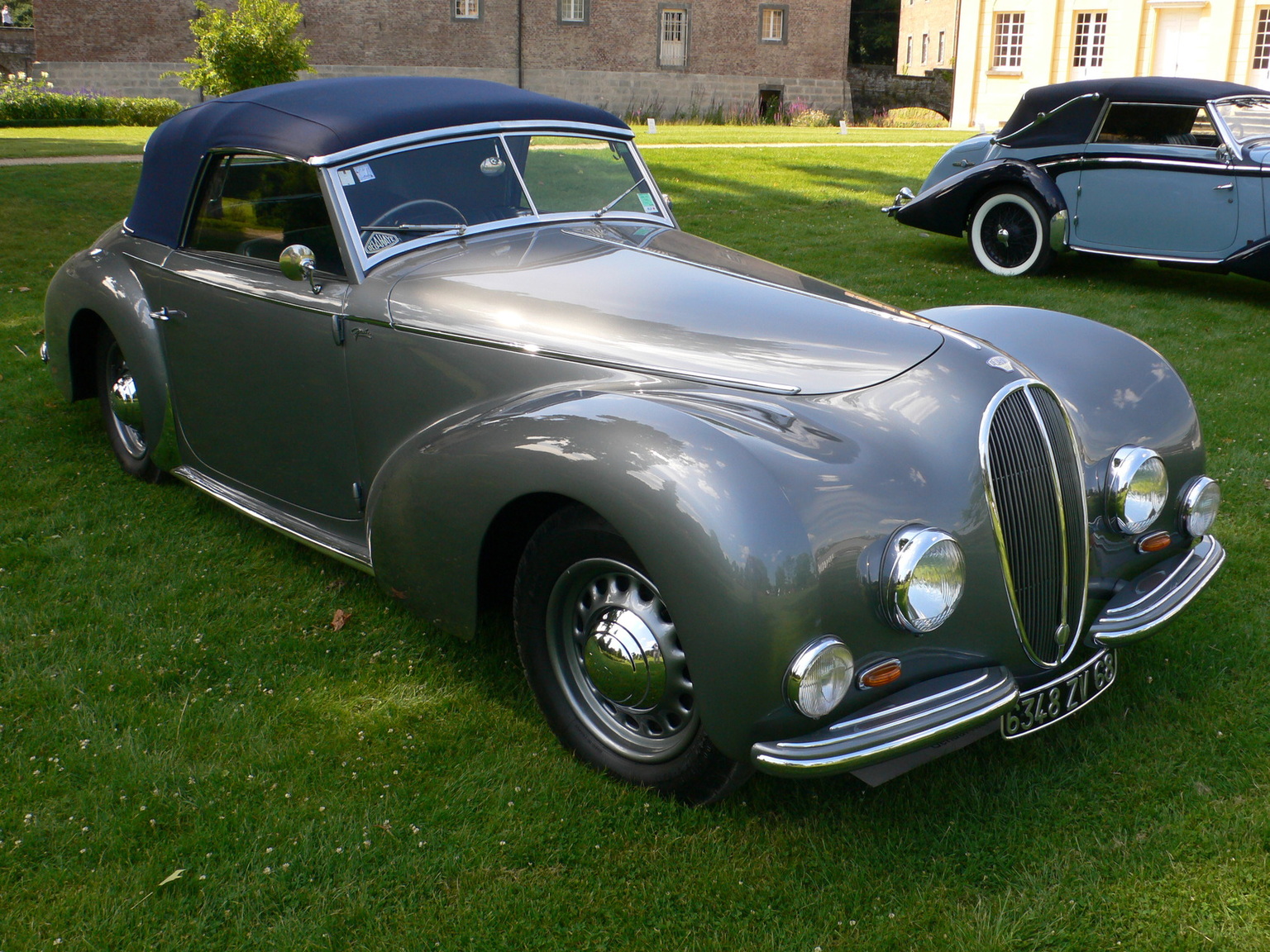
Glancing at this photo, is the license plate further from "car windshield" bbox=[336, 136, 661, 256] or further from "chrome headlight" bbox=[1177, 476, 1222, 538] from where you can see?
"car windshield" bbox=[336, 136, 661, 256]

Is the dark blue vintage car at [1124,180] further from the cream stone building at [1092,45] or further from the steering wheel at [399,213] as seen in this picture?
the cream stone building at [1092,45]

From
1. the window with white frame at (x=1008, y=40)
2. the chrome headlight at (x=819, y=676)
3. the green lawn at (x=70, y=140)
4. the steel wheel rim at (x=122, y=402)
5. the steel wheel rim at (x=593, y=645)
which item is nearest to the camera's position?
the chrome headlight at (x=819, y=676)

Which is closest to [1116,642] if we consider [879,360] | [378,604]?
[879,360]

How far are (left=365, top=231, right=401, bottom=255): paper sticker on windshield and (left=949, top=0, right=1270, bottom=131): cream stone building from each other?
88.6 ft

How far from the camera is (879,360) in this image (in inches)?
113

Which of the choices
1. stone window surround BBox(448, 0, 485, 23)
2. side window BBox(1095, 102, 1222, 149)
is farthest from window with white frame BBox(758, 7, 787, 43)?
side window BBox(1095, 102, 1222, 149)

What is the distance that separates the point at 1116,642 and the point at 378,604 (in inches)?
96.8

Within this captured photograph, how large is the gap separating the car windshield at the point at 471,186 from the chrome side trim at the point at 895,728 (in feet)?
7.09

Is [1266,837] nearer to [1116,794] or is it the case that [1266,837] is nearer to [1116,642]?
[1116,794]

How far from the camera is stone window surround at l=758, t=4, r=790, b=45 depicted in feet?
116

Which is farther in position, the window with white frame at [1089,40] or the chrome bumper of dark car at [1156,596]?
the window with white frame at [1089,40]

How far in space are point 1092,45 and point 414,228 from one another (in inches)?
1174

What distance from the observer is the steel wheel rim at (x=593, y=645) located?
8.52ft

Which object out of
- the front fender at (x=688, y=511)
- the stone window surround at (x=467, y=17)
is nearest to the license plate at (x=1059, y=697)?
the front fender at (x=688, y=511)
